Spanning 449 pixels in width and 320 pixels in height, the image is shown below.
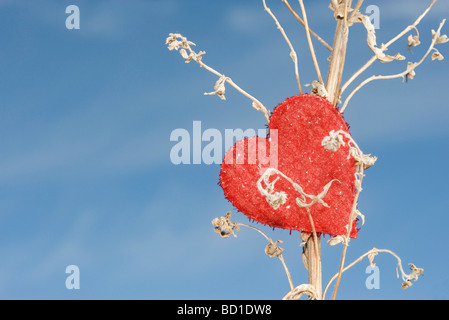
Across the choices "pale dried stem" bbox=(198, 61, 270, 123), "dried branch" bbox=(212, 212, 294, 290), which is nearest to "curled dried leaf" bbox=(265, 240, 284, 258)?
"dried branch" bbox=(212, 212, 294, 290)

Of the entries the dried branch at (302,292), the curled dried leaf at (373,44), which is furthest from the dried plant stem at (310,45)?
the dried branch at (302,292)

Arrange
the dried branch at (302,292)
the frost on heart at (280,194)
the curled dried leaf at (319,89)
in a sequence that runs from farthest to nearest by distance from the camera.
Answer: the curled dried leaf at (319,89), the dried branch at (302,292), the frost on heart at (280,194)

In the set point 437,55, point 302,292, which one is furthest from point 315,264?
point 437,55

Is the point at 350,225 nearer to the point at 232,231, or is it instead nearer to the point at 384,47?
the point at 232,231

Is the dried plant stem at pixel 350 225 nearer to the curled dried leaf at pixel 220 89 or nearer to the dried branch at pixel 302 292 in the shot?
the dried branch at pixel 302 292

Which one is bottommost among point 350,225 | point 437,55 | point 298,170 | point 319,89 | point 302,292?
point 302,292

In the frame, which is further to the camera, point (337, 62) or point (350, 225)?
point (337, 62)

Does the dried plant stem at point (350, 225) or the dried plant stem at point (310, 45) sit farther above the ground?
the dried plant stem at point (310, 45)
